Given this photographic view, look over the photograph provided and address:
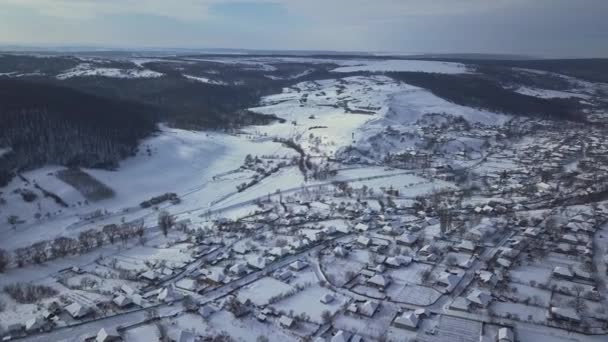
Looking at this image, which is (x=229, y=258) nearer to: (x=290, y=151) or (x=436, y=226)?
(x=436, y=226)

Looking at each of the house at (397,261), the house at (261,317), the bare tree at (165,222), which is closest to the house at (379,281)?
the house at (397,261)

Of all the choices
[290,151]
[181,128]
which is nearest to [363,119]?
[290,151]

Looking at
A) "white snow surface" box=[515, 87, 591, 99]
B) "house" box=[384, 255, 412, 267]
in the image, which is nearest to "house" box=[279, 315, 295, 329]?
"house" box=[384, 255, 412, 267]

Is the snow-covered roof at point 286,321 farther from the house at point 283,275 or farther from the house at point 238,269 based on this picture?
the house at point 238,269

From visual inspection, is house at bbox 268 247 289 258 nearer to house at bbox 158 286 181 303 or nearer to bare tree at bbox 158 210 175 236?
house at bbox 158 286 181 303

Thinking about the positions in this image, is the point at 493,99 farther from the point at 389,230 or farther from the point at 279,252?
the point at 279,252

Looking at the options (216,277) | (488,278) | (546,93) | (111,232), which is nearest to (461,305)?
(488,278)

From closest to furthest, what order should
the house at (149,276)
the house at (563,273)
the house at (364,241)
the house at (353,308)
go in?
the house at (353,308)
the house at (149,276)
the house at (563,273)
the house at (364,241)
